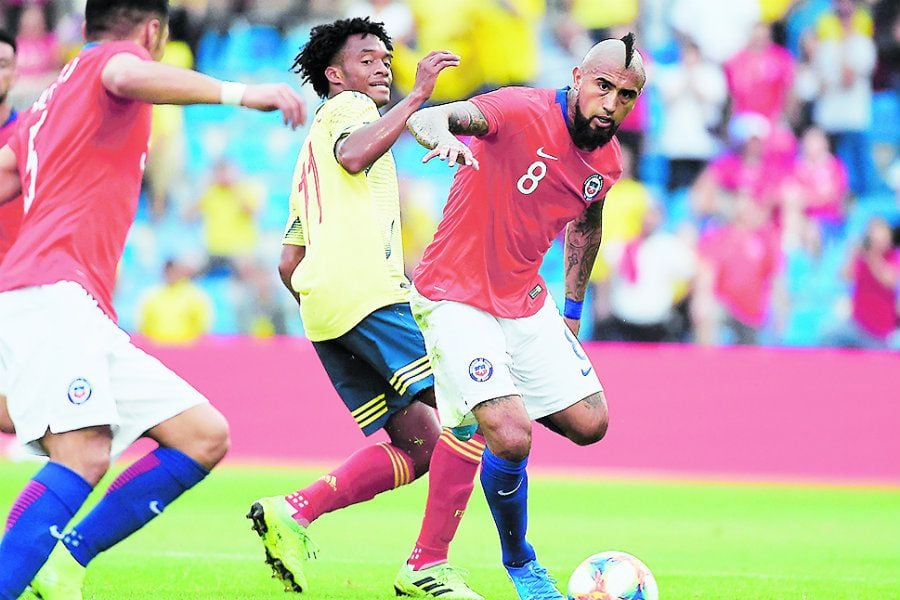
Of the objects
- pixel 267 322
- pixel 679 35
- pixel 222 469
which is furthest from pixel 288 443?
pixel 679 35

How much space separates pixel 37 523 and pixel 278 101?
173 centimetres

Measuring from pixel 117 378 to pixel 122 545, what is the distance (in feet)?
12.2

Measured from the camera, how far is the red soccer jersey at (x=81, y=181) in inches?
211

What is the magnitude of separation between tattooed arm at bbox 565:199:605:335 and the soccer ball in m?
1.64

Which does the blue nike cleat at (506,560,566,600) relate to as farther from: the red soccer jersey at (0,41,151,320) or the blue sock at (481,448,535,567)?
the red soccer jersey at (0,41,151,320)

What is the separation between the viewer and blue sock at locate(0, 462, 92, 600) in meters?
5.07

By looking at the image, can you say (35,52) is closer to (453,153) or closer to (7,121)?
(7,121)

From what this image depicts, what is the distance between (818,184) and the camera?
15516 millimetres

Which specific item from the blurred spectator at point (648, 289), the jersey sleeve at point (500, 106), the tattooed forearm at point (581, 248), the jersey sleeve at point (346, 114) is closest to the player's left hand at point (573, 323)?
the tattooed forearm at point (581, 248)

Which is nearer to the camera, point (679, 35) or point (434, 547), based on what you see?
point (434, 547)

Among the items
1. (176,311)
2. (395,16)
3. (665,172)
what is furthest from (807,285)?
(176,311)

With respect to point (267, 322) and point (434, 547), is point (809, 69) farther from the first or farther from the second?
point (434, 547)

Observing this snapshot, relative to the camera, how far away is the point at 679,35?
54.0 ft

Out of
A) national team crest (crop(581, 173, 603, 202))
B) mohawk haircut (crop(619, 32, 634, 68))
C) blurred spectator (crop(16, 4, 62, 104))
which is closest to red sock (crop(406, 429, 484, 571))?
national team crest (crop(581, 173, 603, 202))
